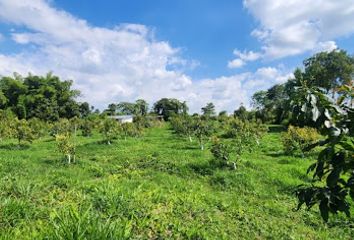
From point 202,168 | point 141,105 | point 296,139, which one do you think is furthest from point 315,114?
point 141,105

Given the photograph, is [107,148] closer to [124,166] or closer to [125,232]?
[124,166]

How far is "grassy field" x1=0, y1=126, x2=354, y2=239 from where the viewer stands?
6125 mm

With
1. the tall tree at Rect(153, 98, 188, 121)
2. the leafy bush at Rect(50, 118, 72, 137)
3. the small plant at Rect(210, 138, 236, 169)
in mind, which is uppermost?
the tall tree at Rect(153, 98, 188, 121)

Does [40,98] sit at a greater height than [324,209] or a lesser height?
greater

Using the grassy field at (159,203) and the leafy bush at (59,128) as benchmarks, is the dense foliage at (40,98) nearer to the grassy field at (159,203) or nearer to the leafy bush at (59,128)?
the leafy bush at (59,128)

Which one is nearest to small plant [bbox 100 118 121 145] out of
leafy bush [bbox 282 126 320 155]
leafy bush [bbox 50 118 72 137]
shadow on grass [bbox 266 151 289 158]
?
leafy bush [bbox 50 118 72 137]

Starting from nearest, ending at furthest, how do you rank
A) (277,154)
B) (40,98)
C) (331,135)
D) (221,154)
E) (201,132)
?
(331,135) < (221,154) < (277,154) < (201,132) < (40,98)

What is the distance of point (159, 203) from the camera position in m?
8.08

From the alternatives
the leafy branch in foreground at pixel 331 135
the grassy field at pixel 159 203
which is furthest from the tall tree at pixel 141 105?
the leafy branch in foreground at pixel 331 135

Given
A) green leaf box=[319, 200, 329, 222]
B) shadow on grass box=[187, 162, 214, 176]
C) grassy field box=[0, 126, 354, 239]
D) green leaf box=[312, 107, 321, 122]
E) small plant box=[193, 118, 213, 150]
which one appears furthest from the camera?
small plant box=[193, 118, 213, 150]

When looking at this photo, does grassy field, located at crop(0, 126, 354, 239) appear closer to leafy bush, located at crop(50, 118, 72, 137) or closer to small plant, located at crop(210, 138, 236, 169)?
small plant, located at crop(210, 138, 236, 169)

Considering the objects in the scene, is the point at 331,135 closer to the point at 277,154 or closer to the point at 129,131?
the point at 277,154

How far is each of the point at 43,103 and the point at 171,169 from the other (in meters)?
48.9

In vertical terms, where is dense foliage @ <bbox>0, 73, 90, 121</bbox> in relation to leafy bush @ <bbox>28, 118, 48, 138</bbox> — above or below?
above
